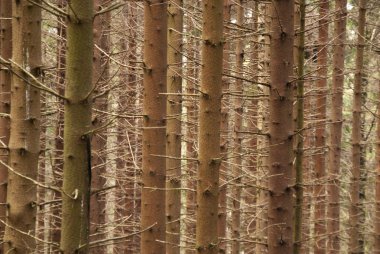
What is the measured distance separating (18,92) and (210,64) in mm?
1651

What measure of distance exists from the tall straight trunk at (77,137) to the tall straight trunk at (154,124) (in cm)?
238

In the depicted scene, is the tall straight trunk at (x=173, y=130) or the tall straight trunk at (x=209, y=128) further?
the tall straight trunk at (x=173, y=130)

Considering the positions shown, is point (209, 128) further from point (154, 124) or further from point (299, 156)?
point (299, 156)

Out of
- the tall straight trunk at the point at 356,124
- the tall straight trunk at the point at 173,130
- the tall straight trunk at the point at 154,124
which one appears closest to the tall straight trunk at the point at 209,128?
the tall straight trunk at the point at 154,124

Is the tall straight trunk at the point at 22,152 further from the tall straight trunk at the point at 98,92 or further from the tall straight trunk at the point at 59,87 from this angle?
the tall straight trunk at the point at 98,92

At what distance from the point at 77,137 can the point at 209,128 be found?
6.31ft

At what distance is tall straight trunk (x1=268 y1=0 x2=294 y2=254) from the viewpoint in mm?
5633

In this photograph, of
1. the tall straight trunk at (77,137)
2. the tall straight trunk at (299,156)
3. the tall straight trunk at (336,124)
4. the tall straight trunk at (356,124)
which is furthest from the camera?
the tall straight trunk at (336,124)

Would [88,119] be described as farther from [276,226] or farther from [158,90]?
[276,226]

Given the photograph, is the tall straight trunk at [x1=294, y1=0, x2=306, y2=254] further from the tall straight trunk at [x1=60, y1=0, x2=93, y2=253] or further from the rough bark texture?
the tall straight trunk at [x1=60, y1=0, x2=93, y2=253]

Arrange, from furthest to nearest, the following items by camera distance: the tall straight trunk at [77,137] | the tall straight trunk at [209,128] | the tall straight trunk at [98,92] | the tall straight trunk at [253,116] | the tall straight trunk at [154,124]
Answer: the tall straight trunk at [98,92] → the tall straight trunk at [253,116] → the tall straight trunk at [154,124] → the tall straight trunk at [209,128] → the tall straight trunk at [77,137]

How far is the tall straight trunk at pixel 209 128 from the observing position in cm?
505

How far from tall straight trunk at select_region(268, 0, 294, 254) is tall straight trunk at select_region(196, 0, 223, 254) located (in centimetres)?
81

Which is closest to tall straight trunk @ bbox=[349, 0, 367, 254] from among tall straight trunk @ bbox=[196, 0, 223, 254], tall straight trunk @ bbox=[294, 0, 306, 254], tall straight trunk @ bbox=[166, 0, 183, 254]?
tall straight trunk @ bbox=[166, 0, 183, 254]
